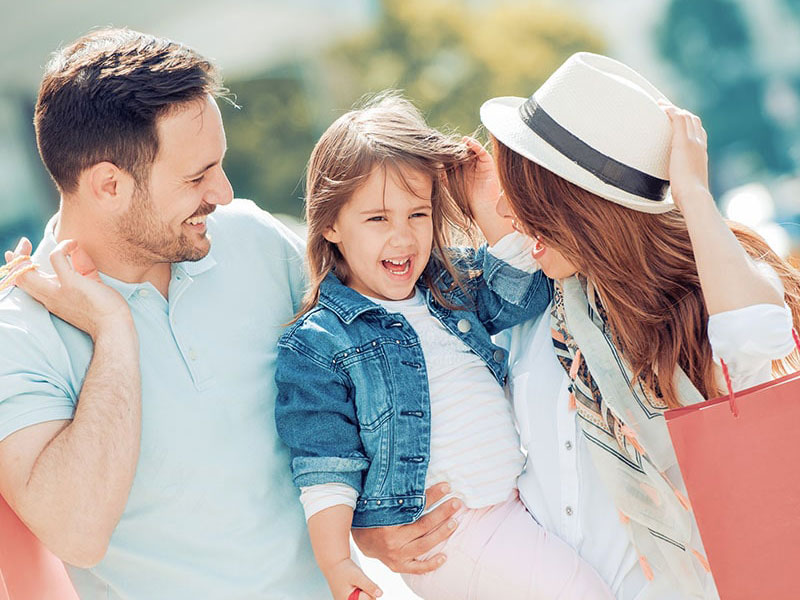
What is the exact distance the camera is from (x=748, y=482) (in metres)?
1.86

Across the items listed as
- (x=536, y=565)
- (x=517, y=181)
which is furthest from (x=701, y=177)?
(x=536, y=565)

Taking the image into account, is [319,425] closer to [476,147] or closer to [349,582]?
[349,582]

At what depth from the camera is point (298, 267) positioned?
275cm

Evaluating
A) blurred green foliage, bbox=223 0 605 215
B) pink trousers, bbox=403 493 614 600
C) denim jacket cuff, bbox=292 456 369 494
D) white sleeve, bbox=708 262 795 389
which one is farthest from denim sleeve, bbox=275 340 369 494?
blurred green foliage, bbox=223 0 605 215

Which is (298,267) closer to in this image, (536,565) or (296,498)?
(296,498)

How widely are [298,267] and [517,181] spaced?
2.54 feet

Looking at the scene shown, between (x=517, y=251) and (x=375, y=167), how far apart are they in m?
0.42

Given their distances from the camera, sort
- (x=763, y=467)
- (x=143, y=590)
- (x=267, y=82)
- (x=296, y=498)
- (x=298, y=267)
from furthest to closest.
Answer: (x=267, y=82)
(x=298, y=267)
(x=296, y=498)
(x=143, y=590)
(x=763, y=467)

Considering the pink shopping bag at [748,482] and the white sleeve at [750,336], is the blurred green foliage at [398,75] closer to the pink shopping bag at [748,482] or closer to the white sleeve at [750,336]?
the white sleeve at [750,336]

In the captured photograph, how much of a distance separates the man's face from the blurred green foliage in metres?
19.3

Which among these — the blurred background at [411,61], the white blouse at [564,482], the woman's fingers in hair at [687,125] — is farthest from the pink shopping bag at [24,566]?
the blurred background at [411,61]

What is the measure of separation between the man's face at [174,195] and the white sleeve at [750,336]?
4.08ft

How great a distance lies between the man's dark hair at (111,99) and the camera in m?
2.36

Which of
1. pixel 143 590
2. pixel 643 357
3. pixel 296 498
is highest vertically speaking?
pixel 643 357
